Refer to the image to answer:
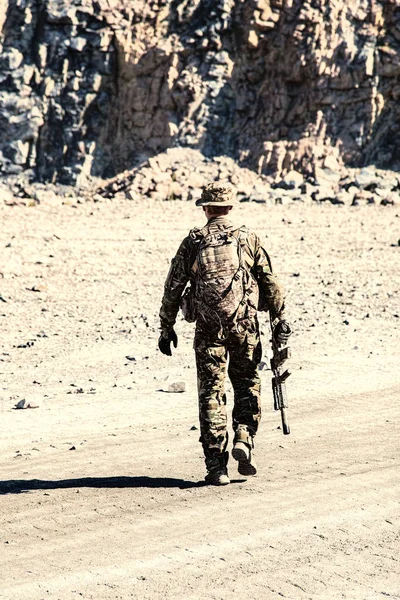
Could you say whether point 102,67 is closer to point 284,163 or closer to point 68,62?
point 68,62

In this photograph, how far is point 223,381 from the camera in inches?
228

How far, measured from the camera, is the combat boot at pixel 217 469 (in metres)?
5.72

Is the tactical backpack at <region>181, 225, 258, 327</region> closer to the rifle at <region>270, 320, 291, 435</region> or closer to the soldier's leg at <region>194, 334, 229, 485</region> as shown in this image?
the soldier's leg at <region>194, 334, 229, 485</region>

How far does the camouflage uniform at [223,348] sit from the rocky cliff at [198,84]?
1901 cm

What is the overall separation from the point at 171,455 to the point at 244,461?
987 millimetres

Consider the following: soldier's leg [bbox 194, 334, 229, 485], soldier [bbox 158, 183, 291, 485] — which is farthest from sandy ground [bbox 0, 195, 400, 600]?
soldier [bbox 158, 183, 291, 485]

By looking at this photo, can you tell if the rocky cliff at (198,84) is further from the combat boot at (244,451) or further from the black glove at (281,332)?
the combat boot at (244,451)

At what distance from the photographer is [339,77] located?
26031mm

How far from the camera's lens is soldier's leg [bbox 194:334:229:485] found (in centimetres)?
571

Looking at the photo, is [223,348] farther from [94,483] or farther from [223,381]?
[94,483]

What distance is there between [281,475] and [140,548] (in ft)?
4.60

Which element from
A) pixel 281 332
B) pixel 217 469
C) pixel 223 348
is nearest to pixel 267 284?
pixel 281 332

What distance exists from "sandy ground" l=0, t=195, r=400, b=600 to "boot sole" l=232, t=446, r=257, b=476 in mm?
80

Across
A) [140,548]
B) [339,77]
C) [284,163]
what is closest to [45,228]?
[284,163]
